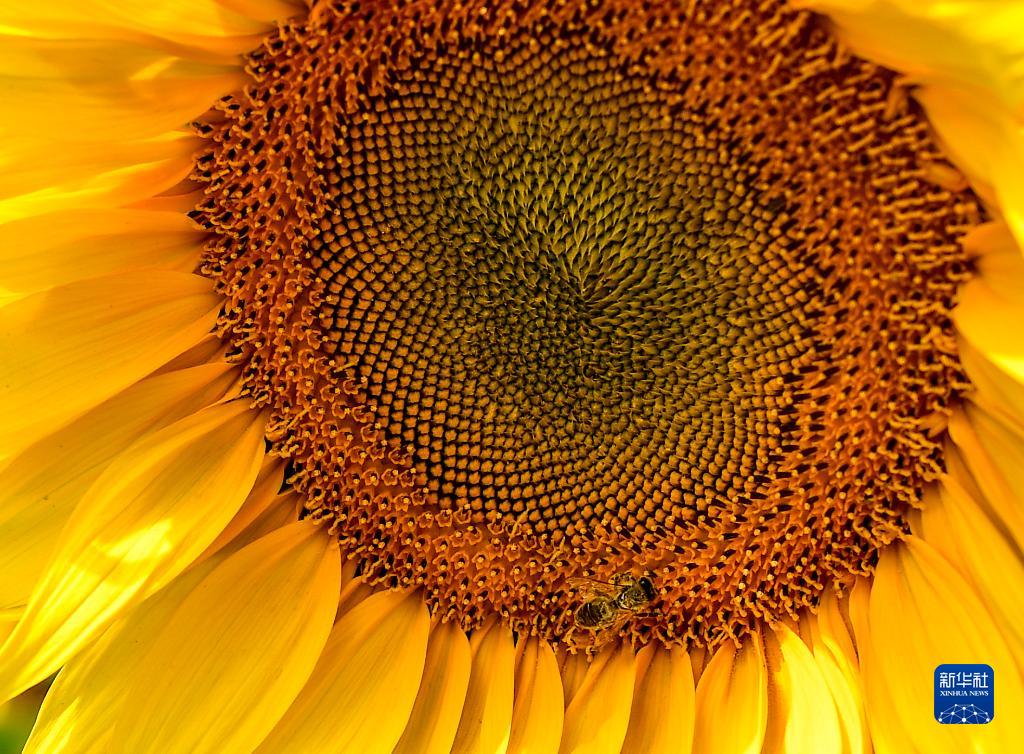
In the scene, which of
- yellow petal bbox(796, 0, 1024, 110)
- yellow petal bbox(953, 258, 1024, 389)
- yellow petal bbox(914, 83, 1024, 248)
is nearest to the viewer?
yellow petal bbox(796, 0, 1024, 110)

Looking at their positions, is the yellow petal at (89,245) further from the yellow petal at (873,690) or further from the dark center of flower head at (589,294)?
the yellow petal at (873,690)

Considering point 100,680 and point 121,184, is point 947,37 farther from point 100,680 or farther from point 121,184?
point 100,680

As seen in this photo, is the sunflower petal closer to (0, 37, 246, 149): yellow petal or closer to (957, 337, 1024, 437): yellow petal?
(0, 37, 246, 149): yellow petal

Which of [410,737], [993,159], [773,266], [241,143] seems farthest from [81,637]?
[993,159]

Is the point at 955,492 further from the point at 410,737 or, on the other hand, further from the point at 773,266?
the point at 410,737

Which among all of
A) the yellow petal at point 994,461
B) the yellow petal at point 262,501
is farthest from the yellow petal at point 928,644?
the yellow petal at point 262,501

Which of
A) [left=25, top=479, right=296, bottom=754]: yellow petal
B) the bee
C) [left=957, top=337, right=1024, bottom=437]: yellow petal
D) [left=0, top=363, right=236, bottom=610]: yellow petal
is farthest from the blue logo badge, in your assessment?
[left=0, top=363, right=236, bottom=610]: yellow petal
